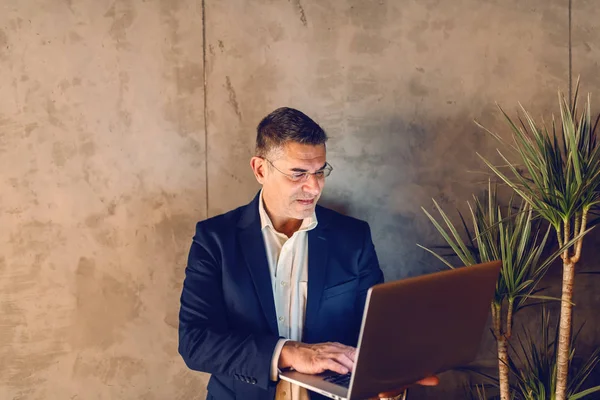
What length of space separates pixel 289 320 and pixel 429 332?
2.25 feet

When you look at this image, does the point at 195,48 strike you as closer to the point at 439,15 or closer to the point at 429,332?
the point at 439,15

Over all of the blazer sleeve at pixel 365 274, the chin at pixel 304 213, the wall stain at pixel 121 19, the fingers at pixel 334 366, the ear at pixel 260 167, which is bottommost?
the fingers at pixel 334 366

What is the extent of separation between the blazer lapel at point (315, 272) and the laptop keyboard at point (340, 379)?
37cm

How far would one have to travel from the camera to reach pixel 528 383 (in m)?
2.52

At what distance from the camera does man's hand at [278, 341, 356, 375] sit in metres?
1.92

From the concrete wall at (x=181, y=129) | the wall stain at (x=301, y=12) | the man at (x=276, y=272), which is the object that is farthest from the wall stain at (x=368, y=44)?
the man at (x=276, y=272)

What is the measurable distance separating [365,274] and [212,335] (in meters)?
0.68

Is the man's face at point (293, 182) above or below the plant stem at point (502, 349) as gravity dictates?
above

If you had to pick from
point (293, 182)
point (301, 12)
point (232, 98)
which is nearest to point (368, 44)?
point (301, 12)

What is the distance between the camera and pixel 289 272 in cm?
231

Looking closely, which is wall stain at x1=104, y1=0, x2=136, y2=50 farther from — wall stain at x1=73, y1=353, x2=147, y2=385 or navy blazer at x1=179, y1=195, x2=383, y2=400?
wall stain at x1=73, y1=353, x2=147, y2=385

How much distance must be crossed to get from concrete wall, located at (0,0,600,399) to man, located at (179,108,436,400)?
514 millimetres

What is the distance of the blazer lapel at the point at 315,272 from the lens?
228 centimetres

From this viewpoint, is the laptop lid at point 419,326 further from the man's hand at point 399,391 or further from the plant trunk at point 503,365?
the plant trunk at point 503,365
